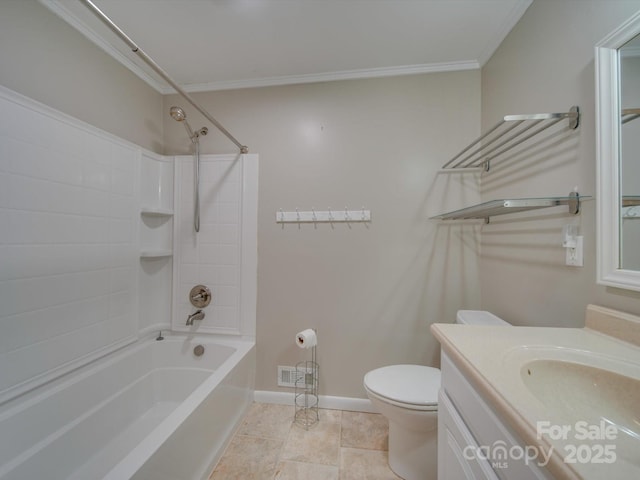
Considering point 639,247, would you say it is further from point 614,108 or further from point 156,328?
point 156,328

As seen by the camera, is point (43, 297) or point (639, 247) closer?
point (639, 247)

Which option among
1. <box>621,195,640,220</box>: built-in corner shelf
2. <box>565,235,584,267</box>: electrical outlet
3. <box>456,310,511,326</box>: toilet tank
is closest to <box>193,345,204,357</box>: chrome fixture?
<box>456,310,511,326</box>: toilet tank

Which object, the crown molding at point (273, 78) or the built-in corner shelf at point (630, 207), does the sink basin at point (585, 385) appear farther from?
the crown molding at point (273, 78)

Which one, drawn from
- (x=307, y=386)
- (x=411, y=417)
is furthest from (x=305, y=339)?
(x=411, y=417)

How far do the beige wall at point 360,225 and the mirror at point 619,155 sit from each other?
782mm

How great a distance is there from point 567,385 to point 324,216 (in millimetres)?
1350

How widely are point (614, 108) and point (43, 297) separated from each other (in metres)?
2.45

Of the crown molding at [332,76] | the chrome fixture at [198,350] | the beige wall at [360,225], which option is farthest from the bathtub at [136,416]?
the crown molding at [332,76]

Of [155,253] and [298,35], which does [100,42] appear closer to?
[298,35]

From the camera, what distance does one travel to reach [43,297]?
3.69 feet

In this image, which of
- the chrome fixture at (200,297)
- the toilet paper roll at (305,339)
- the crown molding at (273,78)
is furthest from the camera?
the chrome fixture at (200,297)

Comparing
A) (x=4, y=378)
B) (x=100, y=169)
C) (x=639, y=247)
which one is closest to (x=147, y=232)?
(x=100, y=169)

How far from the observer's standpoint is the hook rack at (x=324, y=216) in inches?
65.1

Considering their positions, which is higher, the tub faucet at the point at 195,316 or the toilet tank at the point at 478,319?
the toilet tank at the point at 478,319
